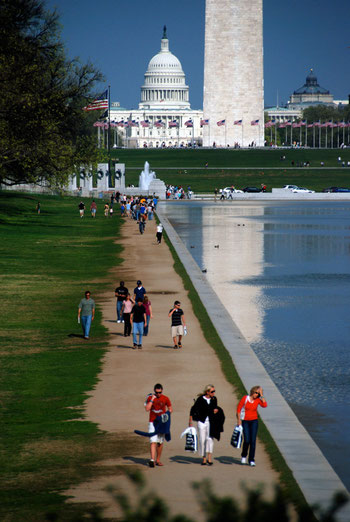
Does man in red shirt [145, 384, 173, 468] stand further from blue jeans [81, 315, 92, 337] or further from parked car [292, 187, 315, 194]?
parked car [292, 187, 315, 194]

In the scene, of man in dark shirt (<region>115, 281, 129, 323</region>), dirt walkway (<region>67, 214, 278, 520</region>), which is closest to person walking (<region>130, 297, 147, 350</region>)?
dirt walkway (<region>67, 214, 278, 520</region>)

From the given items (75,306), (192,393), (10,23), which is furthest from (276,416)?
(10,23)

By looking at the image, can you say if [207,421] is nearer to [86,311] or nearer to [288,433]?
[288,433]

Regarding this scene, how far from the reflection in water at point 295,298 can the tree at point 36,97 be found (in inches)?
329

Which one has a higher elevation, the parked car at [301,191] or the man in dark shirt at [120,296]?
the parked car at [301,191]

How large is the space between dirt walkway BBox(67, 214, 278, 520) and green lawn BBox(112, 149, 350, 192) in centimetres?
8607

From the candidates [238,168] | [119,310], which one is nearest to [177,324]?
[119,310]

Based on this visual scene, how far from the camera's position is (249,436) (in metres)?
12.3

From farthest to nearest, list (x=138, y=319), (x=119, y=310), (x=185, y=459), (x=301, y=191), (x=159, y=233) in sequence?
(x=301, y=191) < (x=159, y=233) < (x=119, y=310) < (x=138, y=319) < (x=185, y=459)

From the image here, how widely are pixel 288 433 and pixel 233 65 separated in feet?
470

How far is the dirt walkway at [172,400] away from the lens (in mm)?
11375

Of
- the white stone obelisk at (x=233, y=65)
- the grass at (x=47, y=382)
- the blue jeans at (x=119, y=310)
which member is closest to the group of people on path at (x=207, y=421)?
the grass at (x=47, y=382)

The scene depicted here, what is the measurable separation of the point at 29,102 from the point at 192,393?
116 feet

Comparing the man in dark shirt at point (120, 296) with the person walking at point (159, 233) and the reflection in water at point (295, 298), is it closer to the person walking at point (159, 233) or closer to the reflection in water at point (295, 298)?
the reflection in water at point (295, 298)
